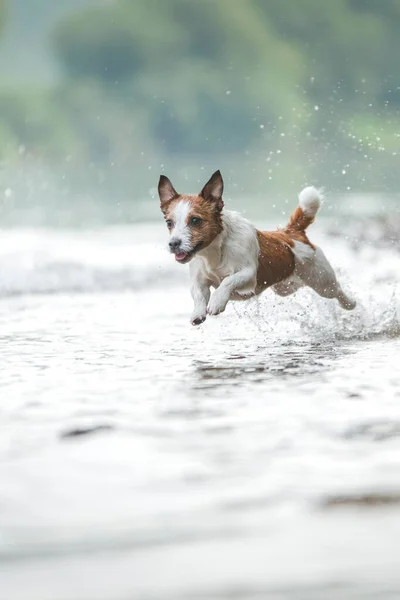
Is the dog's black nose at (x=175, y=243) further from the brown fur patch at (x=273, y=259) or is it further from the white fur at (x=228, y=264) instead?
the brown fur patch at (x=273, y=259)

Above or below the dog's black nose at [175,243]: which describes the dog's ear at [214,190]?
above

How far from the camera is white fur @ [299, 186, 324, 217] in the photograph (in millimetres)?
4645

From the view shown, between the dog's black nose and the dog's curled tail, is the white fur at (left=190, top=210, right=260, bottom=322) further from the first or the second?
the dog's curled tail

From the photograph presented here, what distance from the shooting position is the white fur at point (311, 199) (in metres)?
4.64

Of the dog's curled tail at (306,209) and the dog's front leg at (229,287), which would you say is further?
the dog's curled tail at (306,209)

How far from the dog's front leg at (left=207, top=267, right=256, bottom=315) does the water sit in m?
0.20

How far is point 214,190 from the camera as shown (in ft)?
13.1

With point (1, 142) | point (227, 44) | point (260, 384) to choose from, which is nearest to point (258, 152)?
point (227, 44)

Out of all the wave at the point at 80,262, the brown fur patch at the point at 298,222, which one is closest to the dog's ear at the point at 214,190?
the brown fur patch at the point at 298,222

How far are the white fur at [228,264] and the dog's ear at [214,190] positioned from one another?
0.15 meters

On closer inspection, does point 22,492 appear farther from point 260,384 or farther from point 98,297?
point 98,297

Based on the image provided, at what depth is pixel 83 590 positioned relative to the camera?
4.98 feet

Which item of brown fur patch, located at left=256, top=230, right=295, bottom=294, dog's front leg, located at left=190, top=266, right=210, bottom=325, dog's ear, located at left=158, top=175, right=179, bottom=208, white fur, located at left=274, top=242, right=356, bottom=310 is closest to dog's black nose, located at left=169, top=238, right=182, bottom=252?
dog's ear, located at left=158, top=175, right=179, bottom=208

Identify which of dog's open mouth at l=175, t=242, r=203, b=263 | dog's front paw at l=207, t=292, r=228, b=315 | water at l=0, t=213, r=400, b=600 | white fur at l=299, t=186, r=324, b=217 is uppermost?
white fur at l=299, t=186, r=324, b=217
